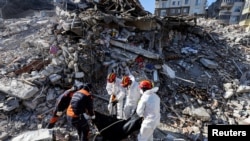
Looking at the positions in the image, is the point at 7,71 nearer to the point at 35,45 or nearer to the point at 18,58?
the point at 18,58

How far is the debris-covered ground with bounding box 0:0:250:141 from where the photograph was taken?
5.31m

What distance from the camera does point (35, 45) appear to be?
7.59 meters

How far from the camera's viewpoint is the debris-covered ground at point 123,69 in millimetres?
5309

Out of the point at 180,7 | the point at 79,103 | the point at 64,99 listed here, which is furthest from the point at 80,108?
the point at 180,7

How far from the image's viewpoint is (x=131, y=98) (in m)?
4.97

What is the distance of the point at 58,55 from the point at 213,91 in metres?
5.10

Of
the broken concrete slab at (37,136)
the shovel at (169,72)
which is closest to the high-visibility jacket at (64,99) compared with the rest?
the broken concrete slab at (37,136)

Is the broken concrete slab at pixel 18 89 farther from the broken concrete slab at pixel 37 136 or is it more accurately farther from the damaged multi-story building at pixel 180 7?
the damaged multi-story building at pixel 180 7

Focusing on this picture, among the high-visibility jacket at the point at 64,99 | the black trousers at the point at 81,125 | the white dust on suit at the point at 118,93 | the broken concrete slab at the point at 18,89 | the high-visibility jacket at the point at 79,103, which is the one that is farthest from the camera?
the broken concrete slab at the point at 18,89

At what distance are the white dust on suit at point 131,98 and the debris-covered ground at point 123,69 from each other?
88 centimetres

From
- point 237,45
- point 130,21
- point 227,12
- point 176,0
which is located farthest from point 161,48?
point 176,0

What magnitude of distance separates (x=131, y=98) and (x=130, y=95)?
77 millimetres

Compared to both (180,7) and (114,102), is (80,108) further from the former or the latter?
(180,7)

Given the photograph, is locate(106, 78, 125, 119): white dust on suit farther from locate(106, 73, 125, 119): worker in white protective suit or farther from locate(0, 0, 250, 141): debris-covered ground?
locate(0, 0, 250, 141): debris-covered ground
